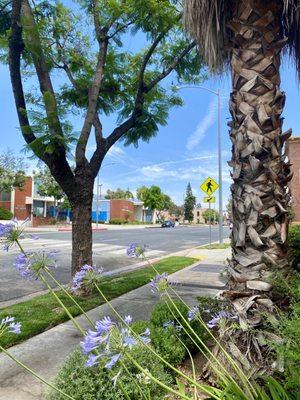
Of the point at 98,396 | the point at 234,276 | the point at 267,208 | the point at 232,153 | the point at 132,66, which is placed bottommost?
the point at 98,396

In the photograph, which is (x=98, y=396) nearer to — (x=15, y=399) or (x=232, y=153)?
(x=15, y=399)

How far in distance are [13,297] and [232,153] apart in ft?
20.1

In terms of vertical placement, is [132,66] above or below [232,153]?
above

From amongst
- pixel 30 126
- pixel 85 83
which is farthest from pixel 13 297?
pixel 85 83

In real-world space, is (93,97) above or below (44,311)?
above

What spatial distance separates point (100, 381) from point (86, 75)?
7025mm

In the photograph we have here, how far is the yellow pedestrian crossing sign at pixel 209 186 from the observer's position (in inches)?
786

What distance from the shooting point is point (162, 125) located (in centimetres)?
837

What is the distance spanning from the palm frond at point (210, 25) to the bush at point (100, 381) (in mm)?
3320

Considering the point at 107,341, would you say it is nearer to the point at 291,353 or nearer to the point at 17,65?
the point at 291,353

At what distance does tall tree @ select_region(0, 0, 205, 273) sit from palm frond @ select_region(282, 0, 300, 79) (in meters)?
Answer: 2.95

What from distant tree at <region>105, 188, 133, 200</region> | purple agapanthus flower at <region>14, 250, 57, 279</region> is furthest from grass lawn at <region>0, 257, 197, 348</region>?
distant tree at <region>105, 188, 133, 200</region>

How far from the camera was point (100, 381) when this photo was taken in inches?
100

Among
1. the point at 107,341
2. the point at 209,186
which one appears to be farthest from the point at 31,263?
the point at 209,186
